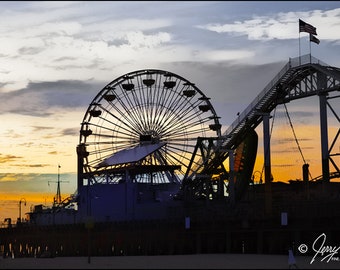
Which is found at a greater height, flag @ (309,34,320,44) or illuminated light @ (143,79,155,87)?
illuminated light @ (143,79,155,87)

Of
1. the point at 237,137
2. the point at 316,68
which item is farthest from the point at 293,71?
the point at 237,137

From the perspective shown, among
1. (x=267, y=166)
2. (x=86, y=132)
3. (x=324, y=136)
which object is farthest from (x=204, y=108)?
(x=324, y=136)

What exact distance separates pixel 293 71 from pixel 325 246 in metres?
18.1

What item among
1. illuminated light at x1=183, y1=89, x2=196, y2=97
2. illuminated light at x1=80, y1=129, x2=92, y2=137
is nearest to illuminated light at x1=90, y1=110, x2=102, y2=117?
illuminated light at x1=80, y1=129, x2=92, y2=137

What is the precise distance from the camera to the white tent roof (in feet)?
307

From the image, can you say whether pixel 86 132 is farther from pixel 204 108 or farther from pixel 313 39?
pixel 313 39

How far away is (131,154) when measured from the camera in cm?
9494

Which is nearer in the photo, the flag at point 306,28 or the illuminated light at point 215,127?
the flag at point 306,28

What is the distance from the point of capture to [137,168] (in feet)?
307

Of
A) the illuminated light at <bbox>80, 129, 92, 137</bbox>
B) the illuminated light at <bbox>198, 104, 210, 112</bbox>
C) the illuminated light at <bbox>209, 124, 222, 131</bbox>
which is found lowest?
the illuminated light at <bbox>80, 129, 92, 137</bbox>

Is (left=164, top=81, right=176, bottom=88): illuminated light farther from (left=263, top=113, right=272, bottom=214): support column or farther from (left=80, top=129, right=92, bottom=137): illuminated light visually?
(left=263, top=113, right=272, bottom=214): support column

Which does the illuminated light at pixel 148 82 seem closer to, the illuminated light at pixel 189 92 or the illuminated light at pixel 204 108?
the illuminated light at pixel 189 92

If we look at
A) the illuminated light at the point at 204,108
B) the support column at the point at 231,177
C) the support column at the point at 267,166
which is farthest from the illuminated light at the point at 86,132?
the support column at the point at 267,166

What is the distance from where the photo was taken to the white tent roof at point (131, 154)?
3684 inches
